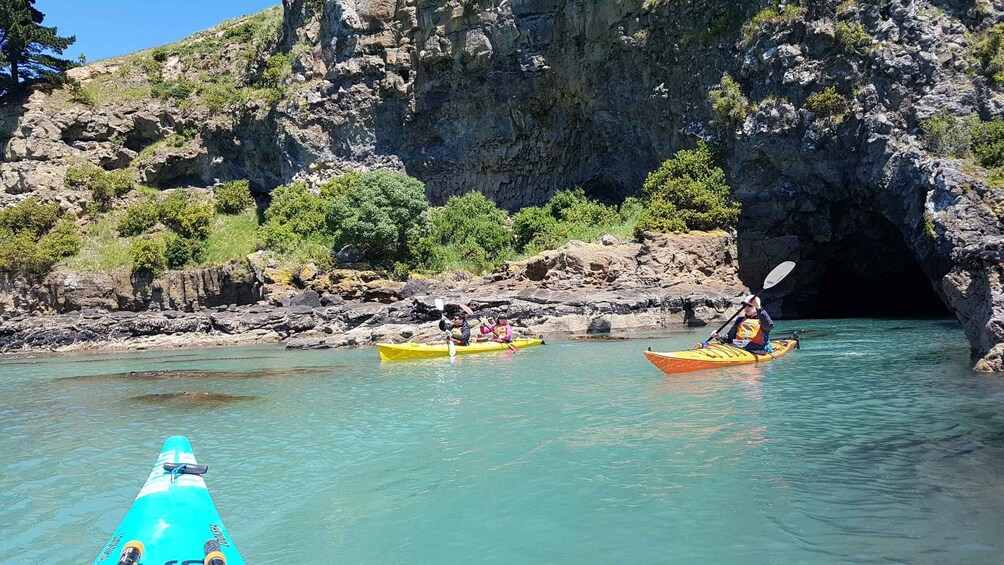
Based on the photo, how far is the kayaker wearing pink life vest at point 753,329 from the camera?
12328 mm

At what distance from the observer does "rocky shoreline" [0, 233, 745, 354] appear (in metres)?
21.6

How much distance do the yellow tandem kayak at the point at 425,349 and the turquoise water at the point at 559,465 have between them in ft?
12.8

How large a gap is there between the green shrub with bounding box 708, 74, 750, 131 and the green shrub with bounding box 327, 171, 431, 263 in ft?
42.2

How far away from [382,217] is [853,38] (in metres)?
18.1

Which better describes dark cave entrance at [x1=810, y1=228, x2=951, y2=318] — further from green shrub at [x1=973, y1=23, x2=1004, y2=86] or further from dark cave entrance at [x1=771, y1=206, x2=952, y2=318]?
green shrub at [x1=973, y1=23, x2=1004, y2=86]

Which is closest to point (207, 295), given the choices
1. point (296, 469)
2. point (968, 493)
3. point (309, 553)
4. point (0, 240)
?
point (0, 240)

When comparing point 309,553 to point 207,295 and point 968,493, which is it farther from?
point 207,295

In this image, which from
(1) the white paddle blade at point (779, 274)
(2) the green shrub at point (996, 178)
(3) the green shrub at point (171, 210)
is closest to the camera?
(2) the green shrub at point (996, 178)

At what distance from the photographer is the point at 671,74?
1097 inches

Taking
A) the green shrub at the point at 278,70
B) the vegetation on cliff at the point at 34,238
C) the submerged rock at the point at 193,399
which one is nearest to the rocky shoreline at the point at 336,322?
the vegetation on cliff at the point at 34,238

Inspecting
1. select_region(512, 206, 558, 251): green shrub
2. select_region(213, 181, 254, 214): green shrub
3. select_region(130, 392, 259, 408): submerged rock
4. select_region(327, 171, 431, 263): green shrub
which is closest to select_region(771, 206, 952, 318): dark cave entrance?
select_region(512, 206, 558, 251): green shrub

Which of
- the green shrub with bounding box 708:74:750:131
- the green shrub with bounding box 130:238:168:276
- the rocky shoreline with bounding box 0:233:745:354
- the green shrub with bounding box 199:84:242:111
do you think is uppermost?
the green shrub with bounding box 199:84:242:111

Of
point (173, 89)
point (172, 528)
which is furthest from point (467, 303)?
point (173, 89)

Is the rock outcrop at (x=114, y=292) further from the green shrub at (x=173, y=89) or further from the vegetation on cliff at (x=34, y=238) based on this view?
the green shrub at (x=173, y=89)
